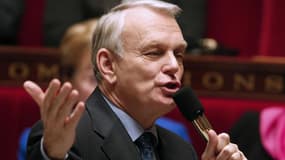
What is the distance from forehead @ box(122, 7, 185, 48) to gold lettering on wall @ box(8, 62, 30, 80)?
3.15ft

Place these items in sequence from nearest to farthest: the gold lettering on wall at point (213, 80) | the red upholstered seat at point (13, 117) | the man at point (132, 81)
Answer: the man at point (132, 81) < the red upholstered seat at point (13, 117) < the gold lettering on wall at point (213, 80)

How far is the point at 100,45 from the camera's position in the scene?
107cm

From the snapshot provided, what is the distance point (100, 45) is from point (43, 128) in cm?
23

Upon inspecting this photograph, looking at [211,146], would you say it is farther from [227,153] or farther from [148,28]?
[148,28]

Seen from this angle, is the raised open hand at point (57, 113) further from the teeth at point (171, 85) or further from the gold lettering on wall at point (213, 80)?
the gold lettering on wall at point (213, 80)

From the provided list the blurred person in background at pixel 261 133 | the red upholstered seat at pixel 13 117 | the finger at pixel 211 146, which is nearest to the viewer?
the finger at pixel 211 146

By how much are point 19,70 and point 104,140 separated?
1.00 m

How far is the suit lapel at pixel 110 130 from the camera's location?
3.30 feet

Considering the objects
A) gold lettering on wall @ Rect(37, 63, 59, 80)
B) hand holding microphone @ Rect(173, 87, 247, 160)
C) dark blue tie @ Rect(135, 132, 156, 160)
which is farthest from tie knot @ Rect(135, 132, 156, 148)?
gold lettering on wall @ Rect(37, 63, 59, 80)

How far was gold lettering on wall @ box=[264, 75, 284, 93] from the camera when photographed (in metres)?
1.97

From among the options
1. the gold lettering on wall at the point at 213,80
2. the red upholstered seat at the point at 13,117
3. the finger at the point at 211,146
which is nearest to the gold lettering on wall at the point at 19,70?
the red upholstered seat at the point at 13,117

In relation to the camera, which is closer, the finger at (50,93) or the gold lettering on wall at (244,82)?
the finger at (50,93)

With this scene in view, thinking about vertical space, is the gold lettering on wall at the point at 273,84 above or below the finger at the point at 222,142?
below

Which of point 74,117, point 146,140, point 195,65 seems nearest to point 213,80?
point 195,65
